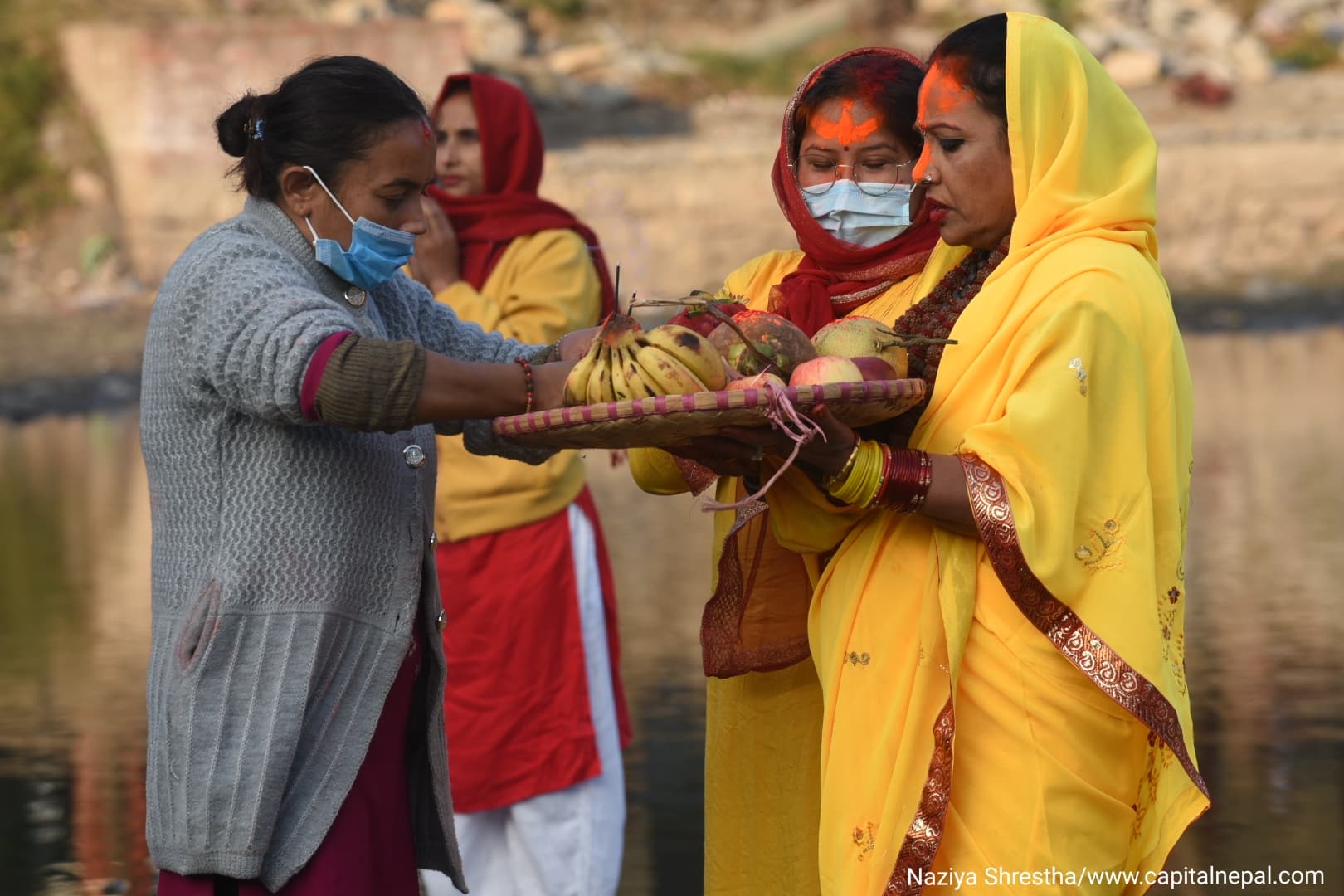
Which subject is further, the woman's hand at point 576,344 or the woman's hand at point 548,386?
the woman's hand at point 576,344

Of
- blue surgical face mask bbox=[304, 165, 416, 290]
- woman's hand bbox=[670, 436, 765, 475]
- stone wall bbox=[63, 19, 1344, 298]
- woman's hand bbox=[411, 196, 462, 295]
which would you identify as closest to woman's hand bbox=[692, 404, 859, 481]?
woman's hand bbox=[670, 436, 765, 475]

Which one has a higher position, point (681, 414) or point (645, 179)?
point (681, 414)

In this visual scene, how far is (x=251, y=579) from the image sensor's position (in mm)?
2758

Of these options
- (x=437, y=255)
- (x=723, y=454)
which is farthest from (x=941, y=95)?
(x=437, y=255)

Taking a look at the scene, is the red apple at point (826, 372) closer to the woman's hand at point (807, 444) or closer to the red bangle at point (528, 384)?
the woman's hand at point (807, 444)

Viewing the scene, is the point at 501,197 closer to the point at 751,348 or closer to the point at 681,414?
the point at 751,348

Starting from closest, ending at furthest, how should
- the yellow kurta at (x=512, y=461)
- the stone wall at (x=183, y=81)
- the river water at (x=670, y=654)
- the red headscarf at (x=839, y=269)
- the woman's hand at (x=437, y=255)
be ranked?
the red headscarf at (x=839, y=269), the yellow kurta at (x=512, y=461), the woman's hand at (x=437, y=255), the river water at (x=670, y=654), the stone wall at (x=183, y=81)

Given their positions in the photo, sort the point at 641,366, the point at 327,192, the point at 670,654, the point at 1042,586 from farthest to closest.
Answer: the point at 670,654 → the point at 327,192 → the point at 1042,586 → the point at 641,366

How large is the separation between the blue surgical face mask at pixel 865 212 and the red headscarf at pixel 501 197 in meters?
1.66

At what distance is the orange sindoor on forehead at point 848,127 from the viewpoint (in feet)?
10.8

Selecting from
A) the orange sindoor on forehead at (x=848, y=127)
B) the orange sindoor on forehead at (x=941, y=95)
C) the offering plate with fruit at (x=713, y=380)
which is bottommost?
the offering plate with fruit at (x=713, y=380)

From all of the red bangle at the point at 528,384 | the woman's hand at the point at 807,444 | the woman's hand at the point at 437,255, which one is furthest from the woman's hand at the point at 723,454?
the woman's hand at the point at 437,255

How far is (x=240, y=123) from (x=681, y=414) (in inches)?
38.0

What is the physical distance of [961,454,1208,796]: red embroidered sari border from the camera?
2729 mm
